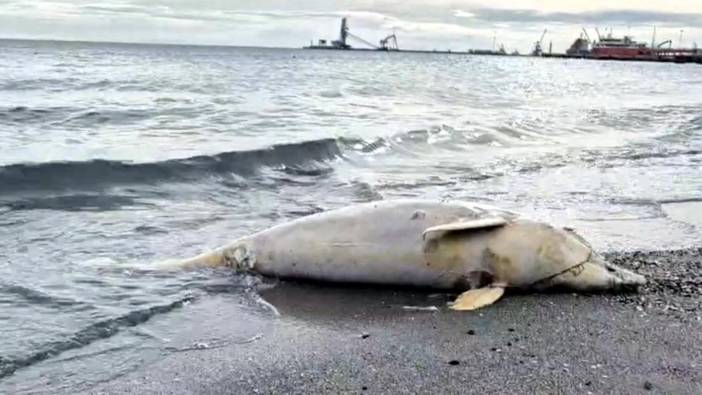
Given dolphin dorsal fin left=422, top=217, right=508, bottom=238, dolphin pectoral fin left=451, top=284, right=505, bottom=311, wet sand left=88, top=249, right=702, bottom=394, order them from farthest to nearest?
1. dolphin dorsal fin left=422, top=217, right=508, bottom=238
2. dolphin pectoral fin left=451, top=284, right=505, bottom=311
3. wet sand left=88, top=249, right=702, bottom=394

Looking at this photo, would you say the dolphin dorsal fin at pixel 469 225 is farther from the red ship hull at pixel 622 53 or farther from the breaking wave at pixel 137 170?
the red ship hull at pixel 622 53

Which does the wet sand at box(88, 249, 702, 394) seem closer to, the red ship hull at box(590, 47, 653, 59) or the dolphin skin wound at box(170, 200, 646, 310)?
the dolphin skin wound at box(170, 200, 646, 310)

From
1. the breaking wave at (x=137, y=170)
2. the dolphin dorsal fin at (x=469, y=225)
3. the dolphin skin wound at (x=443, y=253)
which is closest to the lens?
the dolphin dorsal fin at (x=469, y=225)

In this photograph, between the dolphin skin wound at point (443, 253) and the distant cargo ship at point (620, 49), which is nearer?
the dolphin skin wound at point (443, 253)

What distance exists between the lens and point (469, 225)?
5.63 meters

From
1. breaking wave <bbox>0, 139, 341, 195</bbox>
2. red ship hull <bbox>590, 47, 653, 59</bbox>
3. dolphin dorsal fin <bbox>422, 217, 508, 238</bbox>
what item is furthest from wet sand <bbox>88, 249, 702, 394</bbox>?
red ship hull <bbox>590, 47, 653, 59</bbox>

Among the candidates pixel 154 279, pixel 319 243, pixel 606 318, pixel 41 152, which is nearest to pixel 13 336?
pixel 154 279

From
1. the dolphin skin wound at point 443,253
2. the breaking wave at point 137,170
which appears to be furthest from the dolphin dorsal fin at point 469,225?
the breaking wave at point 137,170

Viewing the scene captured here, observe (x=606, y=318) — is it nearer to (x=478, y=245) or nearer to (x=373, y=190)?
(x=478, y=245)

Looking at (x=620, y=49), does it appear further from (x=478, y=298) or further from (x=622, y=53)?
(x=478, y=298)

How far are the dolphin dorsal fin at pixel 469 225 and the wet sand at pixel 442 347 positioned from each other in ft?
1.68

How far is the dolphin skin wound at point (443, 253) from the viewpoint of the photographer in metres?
5.74

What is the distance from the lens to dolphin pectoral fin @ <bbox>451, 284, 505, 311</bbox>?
536 centimetres

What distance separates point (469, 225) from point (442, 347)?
122cm
